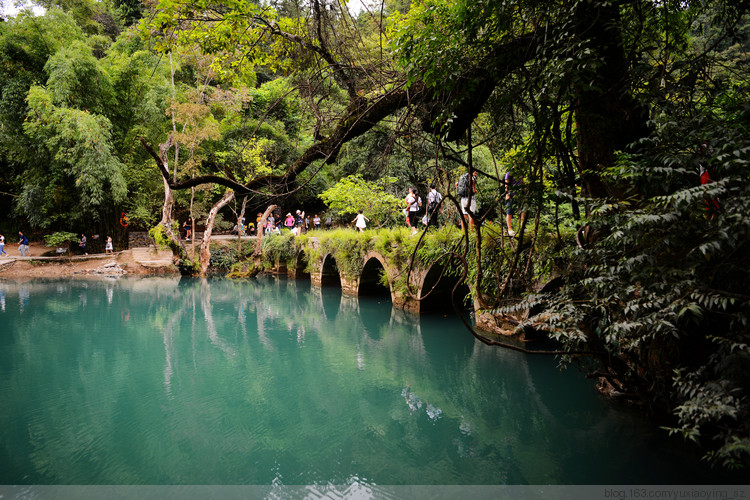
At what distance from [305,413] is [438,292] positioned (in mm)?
5861

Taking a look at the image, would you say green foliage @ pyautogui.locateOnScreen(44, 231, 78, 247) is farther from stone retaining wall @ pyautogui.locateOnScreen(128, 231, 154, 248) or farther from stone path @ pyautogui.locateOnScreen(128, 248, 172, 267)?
stone retaining wall @ pyautogui.locateOnScreen(128, 231, 154, 248)

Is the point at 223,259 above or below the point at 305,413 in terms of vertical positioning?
above

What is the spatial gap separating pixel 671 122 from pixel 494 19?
4.46 ft

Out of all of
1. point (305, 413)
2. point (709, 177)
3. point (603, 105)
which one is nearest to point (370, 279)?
point (305, 413)

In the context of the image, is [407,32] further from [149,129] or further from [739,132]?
[149,129]

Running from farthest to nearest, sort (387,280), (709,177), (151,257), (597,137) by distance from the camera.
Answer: (151,257) → (387,280) → (597,137) → (709,177)

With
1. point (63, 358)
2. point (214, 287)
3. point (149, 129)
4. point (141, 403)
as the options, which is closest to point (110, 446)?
point (141, 403)

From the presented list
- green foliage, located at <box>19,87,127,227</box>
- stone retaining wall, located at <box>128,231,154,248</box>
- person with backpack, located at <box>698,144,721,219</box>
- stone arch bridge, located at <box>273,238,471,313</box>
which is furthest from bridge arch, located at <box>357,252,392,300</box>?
stone retaining wall, located at <box>128,231,154,248</box>

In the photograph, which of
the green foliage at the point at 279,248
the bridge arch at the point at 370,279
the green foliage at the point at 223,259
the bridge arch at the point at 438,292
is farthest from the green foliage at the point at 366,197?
the green foliage at the point at 223,259

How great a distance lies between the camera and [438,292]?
10.3m

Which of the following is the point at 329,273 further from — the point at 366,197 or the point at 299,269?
the point at 366,197

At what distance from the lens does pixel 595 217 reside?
3.01 meters

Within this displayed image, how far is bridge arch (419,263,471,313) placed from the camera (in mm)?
9578

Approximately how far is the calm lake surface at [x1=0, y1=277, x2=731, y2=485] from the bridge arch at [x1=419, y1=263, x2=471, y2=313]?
796 millimetres
